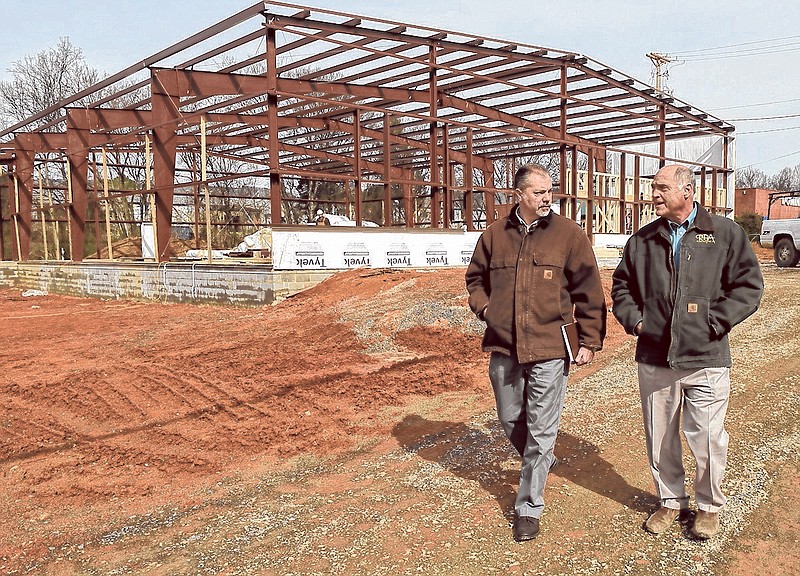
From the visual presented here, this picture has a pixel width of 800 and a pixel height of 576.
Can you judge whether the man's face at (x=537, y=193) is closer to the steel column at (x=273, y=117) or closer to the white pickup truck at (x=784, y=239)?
the steel column at (x=273, y=117)

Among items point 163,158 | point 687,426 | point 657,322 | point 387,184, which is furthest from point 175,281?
point 687,426

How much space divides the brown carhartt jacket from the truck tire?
64.9ft

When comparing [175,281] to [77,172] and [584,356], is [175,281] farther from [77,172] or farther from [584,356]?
[584,356]

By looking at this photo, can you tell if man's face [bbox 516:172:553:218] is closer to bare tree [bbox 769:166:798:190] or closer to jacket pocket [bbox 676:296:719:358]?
jacket pocket [bbox 676:296:719:358]

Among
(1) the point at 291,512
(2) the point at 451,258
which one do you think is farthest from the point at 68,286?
(1) the point at 291,512

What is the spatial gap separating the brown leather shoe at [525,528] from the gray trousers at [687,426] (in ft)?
2.46

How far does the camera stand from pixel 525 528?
12.1 ft

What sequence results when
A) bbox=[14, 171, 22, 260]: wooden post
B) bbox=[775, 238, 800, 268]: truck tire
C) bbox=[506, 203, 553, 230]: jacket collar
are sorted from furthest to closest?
bbox=[14, 171, 22, 260]: wooden post < bbox=[775, 238, 800, 268]: truck tire < bbox=[506, 203, 553, 230]: jacket collar

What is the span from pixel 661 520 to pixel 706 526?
9.2 inches

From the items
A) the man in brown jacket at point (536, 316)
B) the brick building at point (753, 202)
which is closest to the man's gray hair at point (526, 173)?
the man in brown jacket at point (536, 316)

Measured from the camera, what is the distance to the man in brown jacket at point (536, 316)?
12.2ft

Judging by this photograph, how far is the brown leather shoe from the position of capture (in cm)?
367

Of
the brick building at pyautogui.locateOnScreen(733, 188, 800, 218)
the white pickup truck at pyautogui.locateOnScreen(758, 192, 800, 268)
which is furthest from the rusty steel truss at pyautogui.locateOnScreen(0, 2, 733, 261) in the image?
the brick building at pyautogui.locateOnScreen(733, 188, 800, 218)

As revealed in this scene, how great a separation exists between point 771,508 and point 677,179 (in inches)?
82.9
